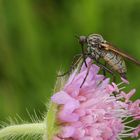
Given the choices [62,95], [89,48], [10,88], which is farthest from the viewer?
[10,88]

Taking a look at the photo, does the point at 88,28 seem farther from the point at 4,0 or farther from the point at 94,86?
the point at 94,86

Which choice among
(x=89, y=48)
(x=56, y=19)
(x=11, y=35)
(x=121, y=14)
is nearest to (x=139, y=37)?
(x=121, y=14)

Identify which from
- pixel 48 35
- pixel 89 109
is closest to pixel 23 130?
pixel 89 109

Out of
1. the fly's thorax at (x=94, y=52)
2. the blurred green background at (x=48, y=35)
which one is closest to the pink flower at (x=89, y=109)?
the fly's thorax at (x=94, y=52)

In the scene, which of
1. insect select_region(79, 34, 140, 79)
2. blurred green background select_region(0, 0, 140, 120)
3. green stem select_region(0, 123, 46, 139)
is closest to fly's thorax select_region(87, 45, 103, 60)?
insect select_region(79, 34, 140, 79)

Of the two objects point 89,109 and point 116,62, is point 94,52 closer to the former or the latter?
point 116,62

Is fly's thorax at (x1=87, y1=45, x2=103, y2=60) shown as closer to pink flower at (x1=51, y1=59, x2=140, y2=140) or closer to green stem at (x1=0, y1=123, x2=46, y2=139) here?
pink flower at (x1=51, y1=59, x2=140, y2=140)

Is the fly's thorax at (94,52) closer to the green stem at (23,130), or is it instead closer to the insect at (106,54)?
the insect at (106,54)
